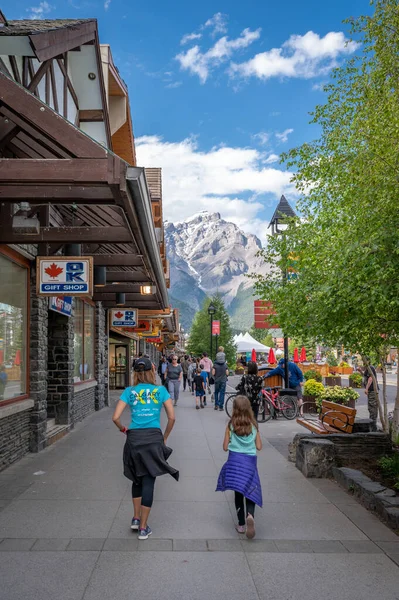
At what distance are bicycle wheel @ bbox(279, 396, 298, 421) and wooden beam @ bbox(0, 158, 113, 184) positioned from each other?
11146 millimetres

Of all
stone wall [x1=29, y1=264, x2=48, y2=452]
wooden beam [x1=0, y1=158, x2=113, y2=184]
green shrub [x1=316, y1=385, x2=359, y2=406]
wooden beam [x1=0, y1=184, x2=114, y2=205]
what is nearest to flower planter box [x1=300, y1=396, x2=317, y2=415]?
green shrub [x1=316, y1=385, x2=359, y2=406]

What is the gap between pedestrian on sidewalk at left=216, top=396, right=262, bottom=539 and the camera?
5301 mm

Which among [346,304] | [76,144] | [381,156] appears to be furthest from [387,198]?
[76,144]

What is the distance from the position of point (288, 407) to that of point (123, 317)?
281 inches

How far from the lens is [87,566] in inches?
177

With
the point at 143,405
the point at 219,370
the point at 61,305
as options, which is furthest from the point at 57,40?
the point at 219,370

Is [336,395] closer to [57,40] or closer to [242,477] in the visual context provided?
[242,477]

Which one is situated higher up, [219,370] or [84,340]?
[84,340]

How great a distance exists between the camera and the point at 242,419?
555 centimetres

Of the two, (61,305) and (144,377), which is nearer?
(144,377)

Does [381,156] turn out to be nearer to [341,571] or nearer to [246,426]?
[246,426]

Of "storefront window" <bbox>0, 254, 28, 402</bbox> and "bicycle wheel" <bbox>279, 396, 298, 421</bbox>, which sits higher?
"storefront window" <bbox>0, 254, 28, 402</bbox>

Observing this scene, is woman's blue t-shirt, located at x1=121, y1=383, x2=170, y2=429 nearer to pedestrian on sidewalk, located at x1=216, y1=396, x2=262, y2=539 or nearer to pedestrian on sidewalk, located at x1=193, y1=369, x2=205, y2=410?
pedestrian on sidewalk, located at x1=216, y1=396, x2=262, y2=539

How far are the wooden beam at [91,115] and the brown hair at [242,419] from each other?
8.48m
